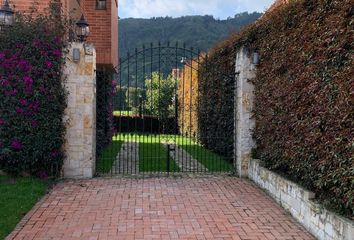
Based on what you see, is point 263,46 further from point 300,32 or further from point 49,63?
point 49,63

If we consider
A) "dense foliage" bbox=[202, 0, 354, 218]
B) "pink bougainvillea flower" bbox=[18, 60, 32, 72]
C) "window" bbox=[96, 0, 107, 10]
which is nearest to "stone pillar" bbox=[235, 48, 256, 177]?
"dense foliage" bbox=[202, 0, 354, 218]

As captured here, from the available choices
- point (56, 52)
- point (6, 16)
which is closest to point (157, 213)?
point (56, 52)

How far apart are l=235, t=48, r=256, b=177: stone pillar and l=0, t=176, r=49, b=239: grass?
13.3 feet

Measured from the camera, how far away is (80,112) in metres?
8.74

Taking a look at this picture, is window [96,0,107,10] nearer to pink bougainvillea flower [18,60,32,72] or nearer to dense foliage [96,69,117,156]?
dense foliage [96,69,117,156]

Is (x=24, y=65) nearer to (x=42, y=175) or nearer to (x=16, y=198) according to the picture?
(x=42, y=175)

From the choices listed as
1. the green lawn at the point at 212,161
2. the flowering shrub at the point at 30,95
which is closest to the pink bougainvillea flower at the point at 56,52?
the flowering shrub at the point at 30,95

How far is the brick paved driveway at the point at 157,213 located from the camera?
5.36m

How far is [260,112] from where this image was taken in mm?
8297

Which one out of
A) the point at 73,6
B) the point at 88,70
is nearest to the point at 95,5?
the point at 73,6

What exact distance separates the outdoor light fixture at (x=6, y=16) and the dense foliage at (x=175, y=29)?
70.8ft

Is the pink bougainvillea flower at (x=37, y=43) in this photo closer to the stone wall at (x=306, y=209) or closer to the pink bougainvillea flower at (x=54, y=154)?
the pink bougainvillea flower at (x=54, y=154)

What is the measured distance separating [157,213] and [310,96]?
2.75 meters

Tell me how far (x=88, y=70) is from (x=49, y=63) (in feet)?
2.75
